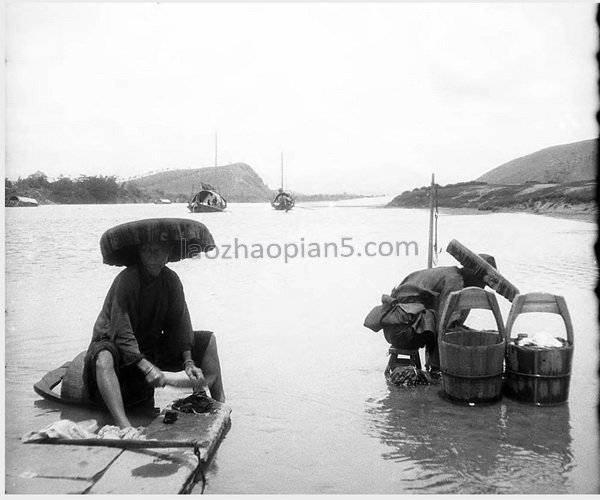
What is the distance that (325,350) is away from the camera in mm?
6453

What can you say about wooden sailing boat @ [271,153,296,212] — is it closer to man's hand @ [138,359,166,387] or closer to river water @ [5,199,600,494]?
river water @ [5,199,600,494]

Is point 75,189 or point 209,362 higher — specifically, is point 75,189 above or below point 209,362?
above

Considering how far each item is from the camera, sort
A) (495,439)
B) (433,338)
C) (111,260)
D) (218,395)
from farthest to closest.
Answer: (433,338), (218,395), (111,260), (495,439)

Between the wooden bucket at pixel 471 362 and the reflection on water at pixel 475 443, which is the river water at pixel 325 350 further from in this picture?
the wooden bucket at pixel 471 362

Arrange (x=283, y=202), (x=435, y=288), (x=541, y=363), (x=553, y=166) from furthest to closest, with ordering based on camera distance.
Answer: (x=283, y=202), (x=553, y=166), (x=435, y=288), (x=541, y=363)

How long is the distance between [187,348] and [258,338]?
2.69 m

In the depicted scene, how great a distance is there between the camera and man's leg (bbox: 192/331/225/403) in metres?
4.47

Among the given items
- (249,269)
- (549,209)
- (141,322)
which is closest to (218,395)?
(141,322)

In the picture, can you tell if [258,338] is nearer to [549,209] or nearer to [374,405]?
[374,405]

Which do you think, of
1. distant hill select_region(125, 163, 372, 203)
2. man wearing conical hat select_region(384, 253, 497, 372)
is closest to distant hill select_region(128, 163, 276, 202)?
distant hill select_region(125, 163, 372, 203)

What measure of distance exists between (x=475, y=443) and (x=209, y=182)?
824 cm

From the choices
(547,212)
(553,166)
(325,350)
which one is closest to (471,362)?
(325,350)

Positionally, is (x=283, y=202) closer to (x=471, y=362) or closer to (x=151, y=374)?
(x=471, y=362)

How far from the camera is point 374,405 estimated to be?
4.67m
